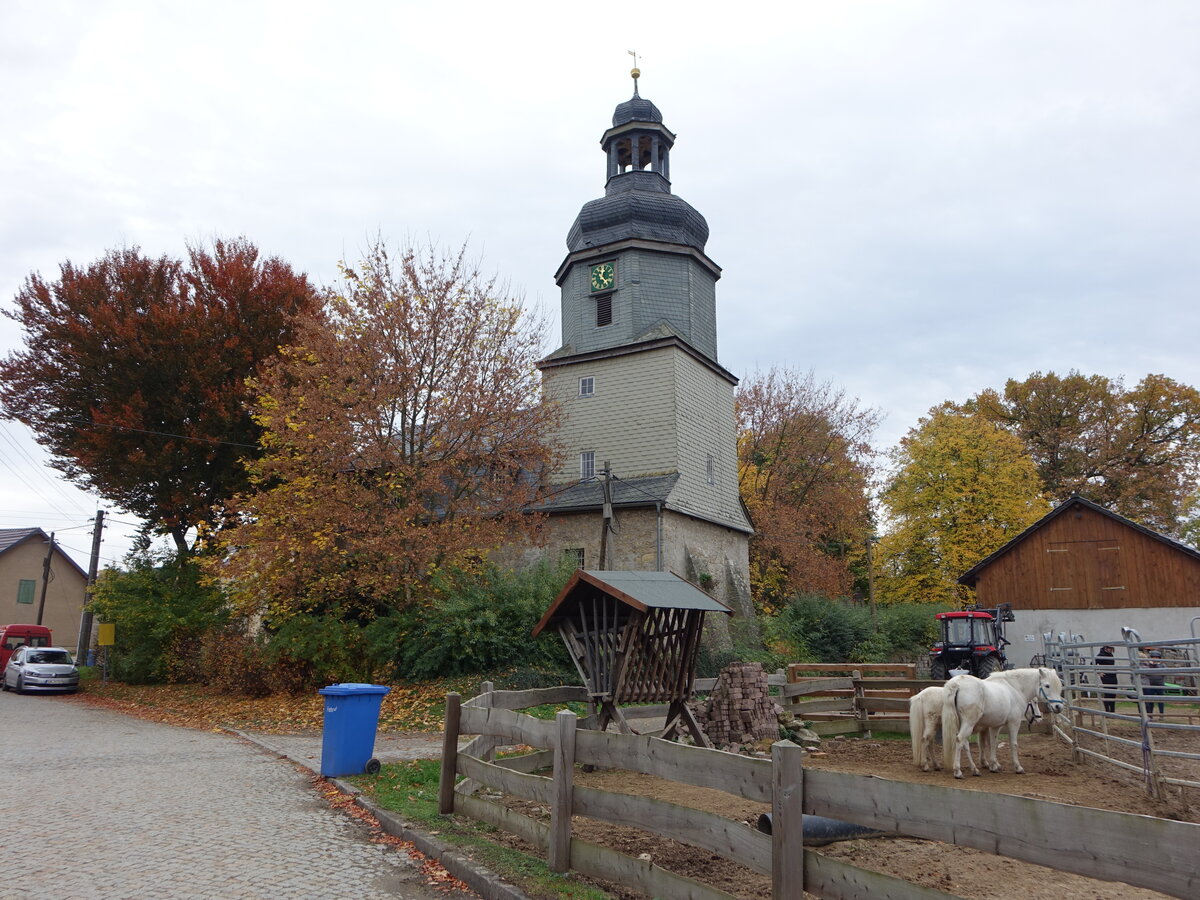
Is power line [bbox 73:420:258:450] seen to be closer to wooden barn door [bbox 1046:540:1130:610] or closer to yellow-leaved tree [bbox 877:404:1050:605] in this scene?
wooden barn door [bbox 1046:540:1130:610]

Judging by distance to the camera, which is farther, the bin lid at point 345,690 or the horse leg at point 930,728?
the horse leg at point 930,728

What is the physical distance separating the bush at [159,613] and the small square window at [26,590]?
1077 inches

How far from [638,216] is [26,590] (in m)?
44.8

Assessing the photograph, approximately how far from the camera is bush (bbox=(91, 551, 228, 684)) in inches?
1040

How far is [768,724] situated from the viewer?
13016 mm

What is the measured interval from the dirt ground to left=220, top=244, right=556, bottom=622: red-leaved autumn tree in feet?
38.1

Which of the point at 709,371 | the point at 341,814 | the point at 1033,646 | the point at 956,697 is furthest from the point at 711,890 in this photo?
the point at 1033,646

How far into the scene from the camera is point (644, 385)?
27.9 meters

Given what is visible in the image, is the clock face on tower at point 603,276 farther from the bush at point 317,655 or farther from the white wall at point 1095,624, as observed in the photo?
the white wall at point 1095,624

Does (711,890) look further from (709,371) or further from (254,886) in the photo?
(709,371)

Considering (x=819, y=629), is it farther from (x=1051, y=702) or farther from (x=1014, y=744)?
(x=1014, y=744)

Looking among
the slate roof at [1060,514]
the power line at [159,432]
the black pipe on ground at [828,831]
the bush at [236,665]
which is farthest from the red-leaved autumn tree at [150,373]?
the slate roof at [1060,514]

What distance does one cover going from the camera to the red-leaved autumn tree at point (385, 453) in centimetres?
2031

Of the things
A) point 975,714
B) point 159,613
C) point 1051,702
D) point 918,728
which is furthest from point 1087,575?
point 159,613
